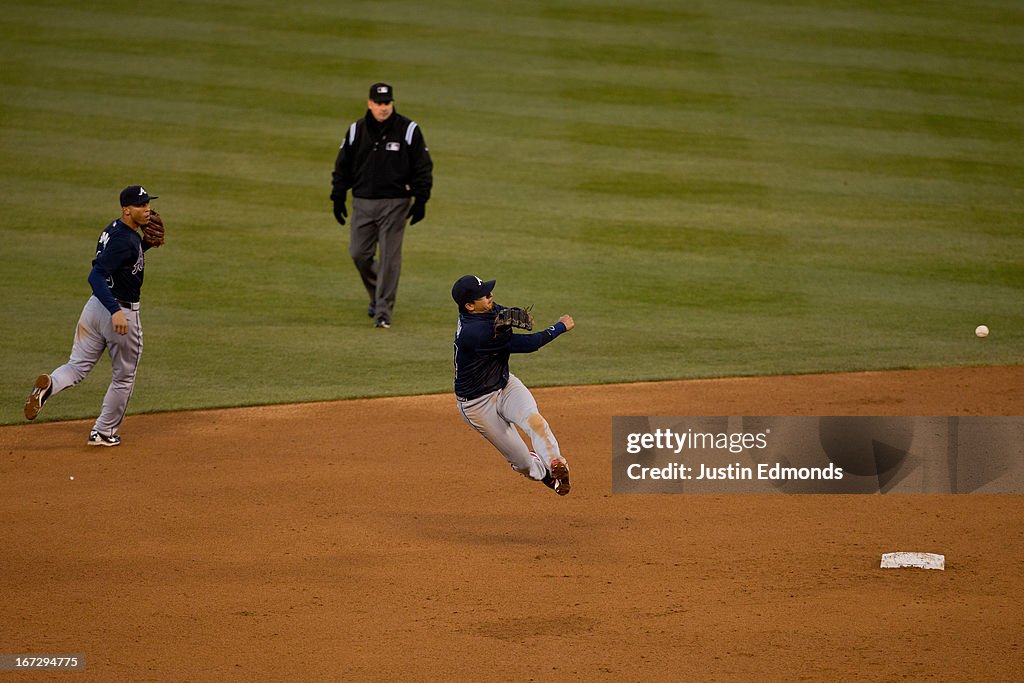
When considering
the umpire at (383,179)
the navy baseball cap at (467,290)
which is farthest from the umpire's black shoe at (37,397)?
the umpire at (383,179)

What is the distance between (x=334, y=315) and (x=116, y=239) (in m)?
4.19

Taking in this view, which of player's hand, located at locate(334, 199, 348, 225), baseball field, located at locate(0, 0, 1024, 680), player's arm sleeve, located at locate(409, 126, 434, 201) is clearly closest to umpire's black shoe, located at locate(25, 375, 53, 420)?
baseball field, located at locate(0, 0, 1024, 680)

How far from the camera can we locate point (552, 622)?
6.82 m

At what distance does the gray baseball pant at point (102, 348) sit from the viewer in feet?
30.4

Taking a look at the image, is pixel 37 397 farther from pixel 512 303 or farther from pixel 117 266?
pixel 512 303

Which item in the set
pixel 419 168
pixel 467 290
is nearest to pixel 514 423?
pixel 467 290

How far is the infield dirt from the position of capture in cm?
644

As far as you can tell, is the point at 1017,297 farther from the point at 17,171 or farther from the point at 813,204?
the point at 17,171

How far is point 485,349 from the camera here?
7844mm

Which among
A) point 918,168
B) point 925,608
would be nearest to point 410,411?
point 925,608

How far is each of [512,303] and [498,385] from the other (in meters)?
5.25

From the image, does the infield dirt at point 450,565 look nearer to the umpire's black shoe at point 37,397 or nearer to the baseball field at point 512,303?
the baseball field at point 512,303

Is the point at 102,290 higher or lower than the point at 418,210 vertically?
lower

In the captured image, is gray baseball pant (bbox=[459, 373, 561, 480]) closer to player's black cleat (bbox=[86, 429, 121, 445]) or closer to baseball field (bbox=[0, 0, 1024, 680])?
baseball field (bbox=[0, 0, 1024, 680])
